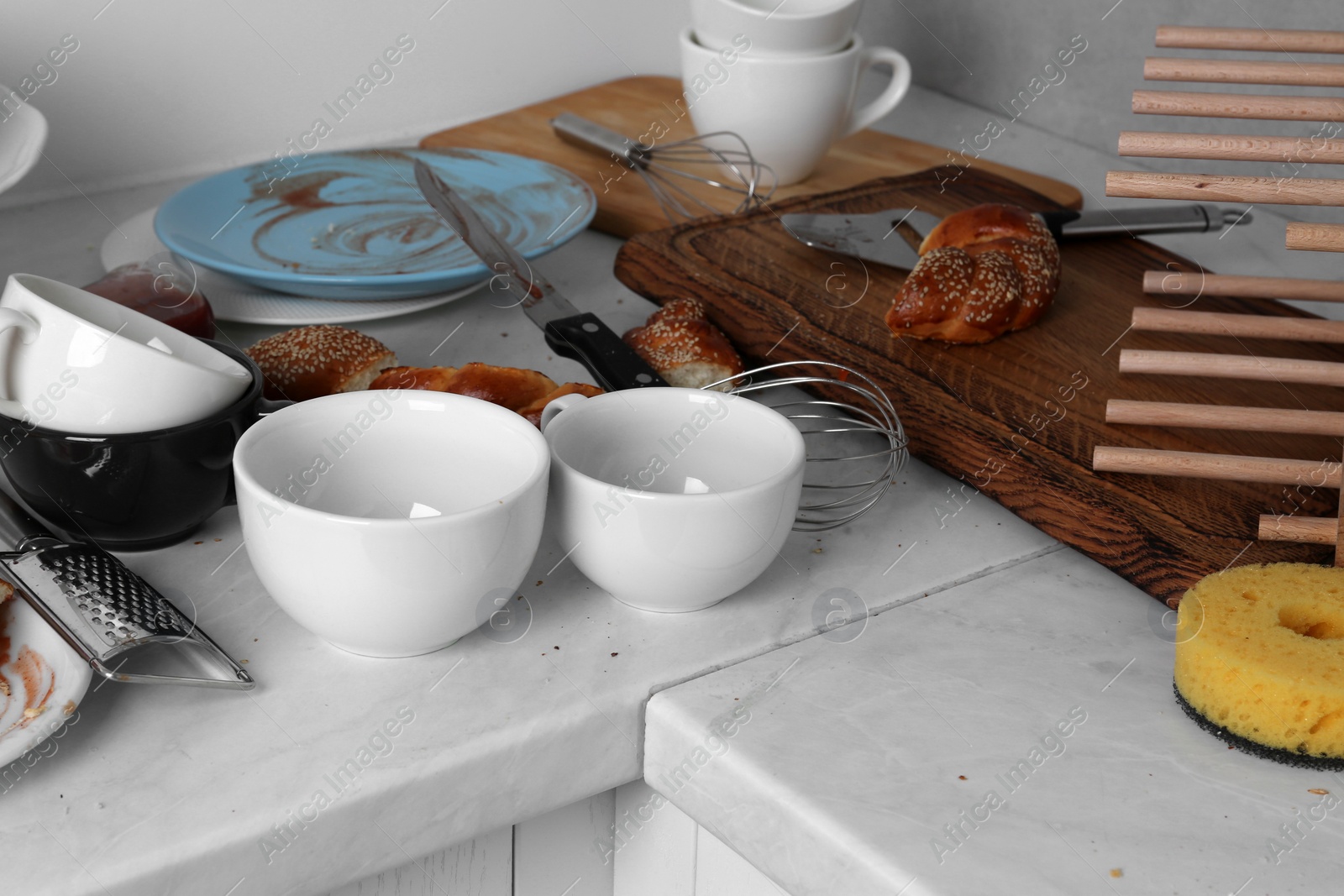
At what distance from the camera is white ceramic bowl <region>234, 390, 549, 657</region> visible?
48 cm

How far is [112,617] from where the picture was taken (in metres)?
0.50

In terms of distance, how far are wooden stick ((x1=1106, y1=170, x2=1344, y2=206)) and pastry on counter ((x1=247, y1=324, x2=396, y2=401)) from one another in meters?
0.45

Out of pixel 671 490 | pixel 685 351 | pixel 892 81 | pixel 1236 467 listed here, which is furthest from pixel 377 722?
pixel 892 81

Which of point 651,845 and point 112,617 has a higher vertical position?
point 112,617

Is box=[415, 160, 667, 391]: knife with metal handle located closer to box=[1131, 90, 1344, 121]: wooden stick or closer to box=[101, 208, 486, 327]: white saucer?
box=[101, 208, 486, 327]: white saucer

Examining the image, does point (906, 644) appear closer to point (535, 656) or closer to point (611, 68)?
point (535, 656)

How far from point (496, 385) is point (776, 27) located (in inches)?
21.0

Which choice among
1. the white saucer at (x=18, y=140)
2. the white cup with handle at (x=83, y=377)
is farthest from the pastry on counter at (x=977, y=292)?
the white saucer at (x=18, y=140)

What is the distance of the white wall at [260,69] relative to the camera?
109 cm

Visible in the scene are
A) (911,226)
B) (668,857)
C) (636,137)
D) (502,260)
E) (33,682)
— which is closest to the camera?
(33,682)

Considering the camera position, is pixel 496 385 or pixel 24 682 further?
pixel 496 385

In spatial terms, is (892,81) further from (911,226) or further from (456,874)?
(456,874)

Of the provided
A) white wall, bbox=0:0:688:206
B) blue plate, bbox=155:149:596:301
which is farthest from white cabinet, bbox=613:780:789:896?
white wall, bbox=0:0:688:206

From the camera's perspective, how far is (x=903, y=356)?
2.44ft
